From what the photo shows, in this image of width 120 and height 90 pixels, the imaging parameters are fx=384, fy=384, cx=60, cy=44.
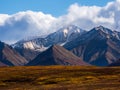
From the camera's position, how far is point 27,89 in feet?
416

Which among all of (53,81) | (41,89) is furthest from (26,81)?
(41,89)

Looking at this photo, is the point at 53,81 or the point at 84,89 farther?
the point at 53,81

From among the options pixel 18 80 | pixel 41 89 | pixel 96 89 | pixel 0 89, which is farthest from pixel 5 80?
pixel 96 89

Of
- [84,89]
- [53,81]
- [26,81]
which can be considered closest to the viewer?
[84,89]

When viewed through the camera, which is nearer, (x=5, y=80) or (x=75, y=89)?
(x=75, y=89)

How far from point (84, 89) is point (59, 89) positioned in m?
8.41

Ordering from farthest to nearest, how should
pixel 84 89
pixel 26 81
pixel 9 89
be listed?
pixel 26 81
pixel 9 89
pixel 84 89

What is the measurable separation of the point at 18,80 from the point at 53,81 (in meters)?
23.0

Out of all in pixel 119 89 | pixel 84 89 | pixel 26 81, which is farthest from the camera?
pixel 26 81

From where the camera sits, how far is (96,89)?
4631 inches

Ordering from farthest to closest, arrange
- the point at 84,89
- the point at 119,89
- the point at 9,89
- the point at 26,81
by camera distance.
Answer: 1. the point at 26,81
2. the point at 9,89
3. the point at 84,89
4. the point at 119,89

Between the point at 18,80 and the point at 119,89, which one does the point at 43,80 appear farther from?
the point at 119,89

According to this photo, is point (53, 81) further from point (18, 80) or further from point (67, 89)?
point (67, 89)

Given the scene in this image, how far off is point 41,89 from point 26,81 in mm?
47758
